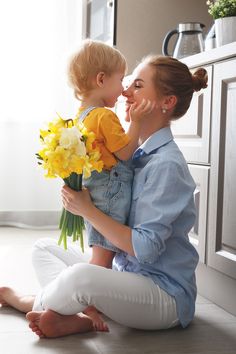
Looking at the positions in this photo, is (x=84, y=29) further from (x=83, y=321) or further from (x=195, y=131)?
(x=83, y=321)

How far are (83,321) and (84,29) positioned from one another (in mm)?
2364

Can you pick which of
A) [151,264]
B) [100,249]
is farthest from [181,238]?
[100,249]

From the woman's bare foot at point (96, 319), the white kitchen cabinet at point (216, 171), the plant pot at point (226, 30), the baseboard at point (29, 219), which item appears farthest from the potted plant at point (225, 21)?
the baseboard at point (29, 219)

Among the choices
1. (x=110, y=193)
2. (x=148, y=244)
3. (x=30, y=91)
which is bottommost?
(x=148, y=244)

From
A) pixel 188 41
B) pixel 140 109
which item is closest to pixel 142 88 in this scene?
pixel 140 109

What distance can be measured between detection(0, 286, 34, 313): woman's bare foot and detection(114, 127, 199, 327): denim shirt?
0.31 metres

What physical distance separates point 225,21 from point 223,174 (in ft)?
2.01

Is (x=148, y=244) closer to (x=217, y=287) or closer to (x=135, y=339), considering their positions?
(x=135, y=339)

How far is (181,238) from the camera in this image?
162 cm

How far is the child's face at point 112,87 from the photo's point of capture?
1.74 m

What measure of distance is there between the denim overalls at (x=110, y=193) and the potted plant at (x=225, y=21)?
2.23 feet

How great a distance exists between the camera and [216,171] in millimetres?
1880

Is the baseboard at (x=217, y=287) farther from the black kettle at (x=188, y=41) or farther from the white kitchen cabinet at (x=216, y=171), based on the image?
the black kettle at (x=188, y=41)

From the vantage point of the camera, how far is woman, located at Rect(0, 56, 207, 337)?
150 centimetres
